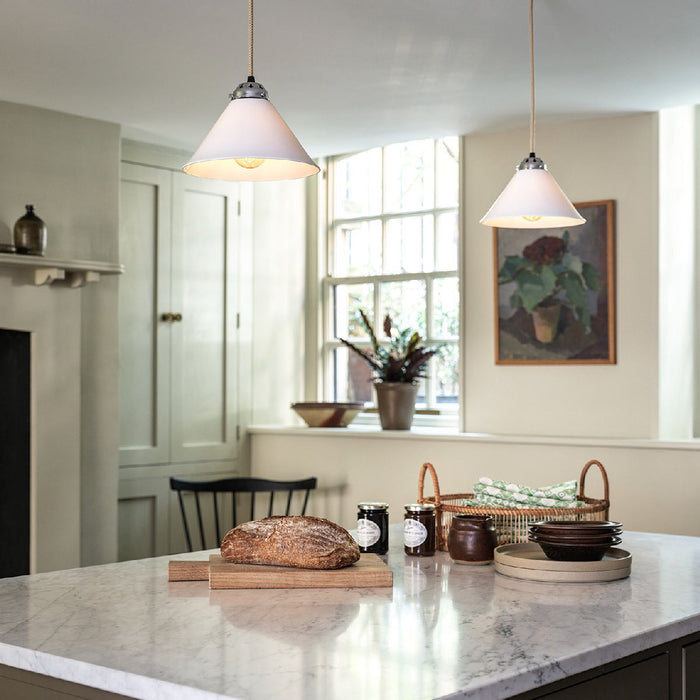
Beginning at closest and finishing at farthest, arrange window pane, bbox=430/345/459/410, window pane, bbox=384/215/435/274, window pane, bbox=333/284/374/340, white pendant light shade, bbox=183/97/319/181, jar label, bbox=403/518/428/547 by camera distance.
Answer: white pendant light shade, bbox=183/97/319/181 → jar label, bbox=403/518/428/547 → window pane, bbox=430/345/459/410 → window pane, bbox=384/215/435/274 → window pane, bbox=333/284/374/340

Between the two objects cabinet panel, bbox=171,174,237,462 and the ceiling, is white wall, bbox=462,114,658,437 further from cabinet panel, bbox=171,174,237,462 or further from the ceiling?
cabinet panel, bbox=171,174,237,462

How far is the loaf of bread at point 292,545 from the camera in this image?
2037 millimetres

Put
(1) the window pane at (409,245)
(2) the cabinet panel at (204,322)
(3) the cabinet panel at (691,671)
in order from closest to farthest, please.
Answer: (3) the cabinet panel at (691,671) < (2) the cabinet panel at (204,322) < (1) the window pane at (409,245)

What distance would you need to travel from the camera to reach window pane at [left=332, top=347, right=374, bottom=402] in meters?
5.49

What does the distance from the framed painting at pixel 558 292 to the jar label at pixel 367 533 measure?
7.38 feet

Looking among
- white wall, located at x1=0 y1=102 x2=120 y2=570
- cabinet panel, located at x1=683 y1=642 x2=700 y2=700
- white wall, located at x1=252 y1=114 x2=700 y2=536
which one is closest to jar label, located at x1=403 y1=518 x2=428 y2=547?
cabinet panel, located at x1=683 y1=642 x2=700 y2=700

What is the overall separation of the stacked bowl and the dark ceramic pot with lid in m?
0.18

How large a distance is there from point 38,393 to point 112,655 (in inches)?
109

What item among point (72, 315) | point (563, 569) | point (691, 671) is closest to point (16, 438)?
point (72, 315)

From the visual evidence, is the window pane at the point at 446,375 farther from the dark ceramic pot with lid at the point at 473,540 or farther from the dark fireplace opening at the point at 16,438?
the dark ceramic pot with lid at the point at 473,540

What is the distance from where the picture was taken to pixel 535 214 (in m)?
2.52

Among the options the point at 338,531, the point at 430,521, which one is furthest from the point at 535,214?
the point at 338,531

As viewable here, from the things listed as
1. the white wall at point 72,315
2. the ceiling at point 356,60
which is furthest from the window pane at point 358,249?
the white wall at point 72,315

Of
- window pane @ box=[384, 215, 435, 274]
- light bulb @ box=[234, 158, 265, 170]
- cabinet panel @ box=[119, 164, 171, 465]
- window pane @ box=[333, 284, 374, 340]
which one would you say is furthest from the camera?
window pane @ box=[333, 284, 374, 340]
